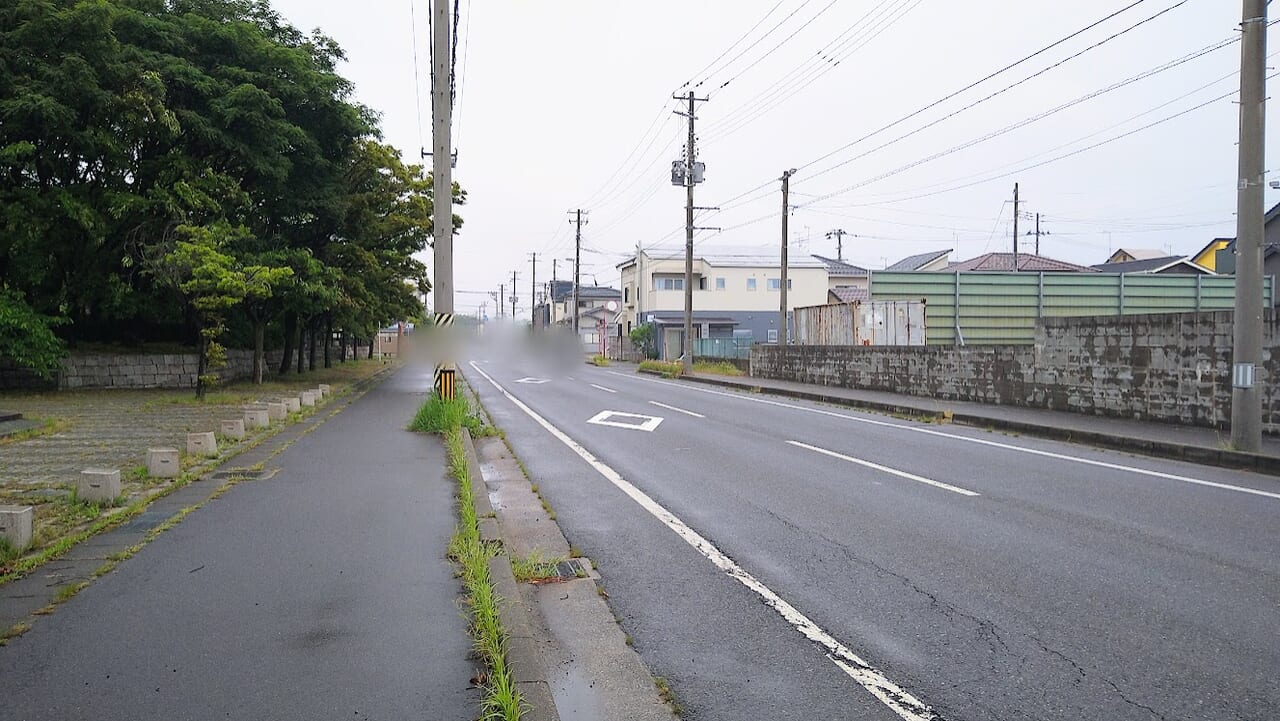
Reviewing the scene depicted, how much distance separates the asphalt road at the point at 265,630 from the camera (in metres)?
3.63

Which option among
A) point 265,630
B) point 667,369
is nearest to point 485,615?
point 265,630

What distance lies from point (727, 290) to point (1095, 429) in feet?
149

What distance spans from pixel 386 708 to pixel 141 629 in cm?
186

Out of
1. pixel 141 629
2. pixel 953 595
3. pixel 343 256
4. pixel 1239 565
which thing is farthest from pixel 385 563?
pixel 343 256

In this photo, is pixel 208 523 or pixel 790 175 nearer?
pixel 208 523

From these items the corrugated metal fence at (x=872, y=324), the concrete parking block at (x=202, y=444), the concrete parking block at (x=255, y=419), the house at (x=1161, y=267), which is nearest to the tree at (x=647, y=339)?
the corrugated metal fence at (x=872, y=324)

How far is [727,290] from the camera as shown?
57.7 metres

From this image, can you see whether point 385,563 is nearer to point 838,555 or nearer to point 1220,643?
point 838,555

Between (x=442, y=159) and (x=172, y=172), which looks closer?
(x=442, y=159)

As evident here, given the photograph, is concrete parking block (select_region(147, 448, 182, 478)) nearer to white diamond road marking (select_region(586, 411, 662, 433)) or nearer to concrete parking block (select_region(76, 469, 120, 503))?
concrete parking block (select_region(76, 469, 120, 503))

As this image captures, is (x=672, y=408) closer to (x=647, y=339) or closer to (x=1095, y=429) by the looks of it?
(x=1095, y=429)

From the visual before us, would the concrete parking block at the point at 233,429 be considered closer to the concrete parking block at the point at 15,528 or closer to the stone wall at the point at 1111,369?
the concrete parking block at the point at 15,528

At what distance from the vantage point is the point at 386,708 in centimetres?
357

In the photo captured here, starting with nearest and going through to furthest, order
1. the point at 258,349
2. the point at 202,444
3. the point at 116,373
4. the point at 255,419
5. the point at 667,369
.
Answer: the point at 202,444
the point at 255,419
the point at 116,373
the point at 258,349
the point at 667,369
